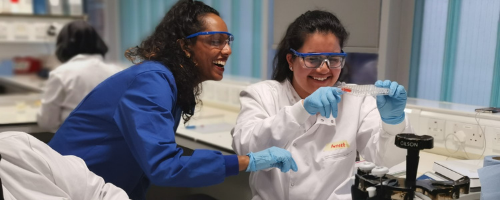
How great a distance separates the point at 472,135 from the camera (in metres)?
1.79

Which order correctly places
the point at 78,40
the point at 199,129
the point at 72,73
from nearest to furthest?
the point at 199,129 < the point at 72,73 < the point at 78,40

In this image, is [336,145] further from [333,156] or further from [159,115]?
[159,115]

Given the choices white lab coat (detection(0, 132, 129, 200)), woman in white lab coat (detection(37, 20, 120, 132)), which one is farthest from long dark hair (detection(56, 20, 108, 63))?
white lab coat (detection(0, 132, 129, 200))

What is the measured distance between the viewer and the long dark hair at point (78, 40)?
2.97 metres

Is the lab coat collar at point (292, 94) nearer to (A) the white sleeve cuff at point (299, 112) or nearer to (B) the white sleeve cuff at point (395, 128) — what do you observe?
(A) the white sleeve cuff at point (299, 112)

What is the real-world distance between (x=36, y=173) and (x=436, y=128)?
5.28ft

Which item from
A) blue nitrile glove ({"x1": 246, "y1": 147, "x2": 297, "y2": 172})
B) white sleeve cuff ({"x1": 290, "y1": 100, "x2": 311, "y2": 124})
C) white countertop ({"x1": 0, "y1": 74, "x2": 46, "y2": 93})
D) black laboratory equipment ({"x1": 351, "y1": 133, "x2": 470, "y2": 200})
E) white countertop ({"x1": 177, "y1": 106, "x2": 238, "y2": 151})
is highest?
white sleeve cuff ({"x1": 290, "y1": 100, "x2": 311, "y2": 124})

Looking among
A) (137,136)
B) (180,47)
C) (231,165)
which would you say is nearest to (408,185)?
(231,165)

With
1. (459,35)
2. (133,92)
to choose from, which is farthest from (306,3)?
(133,92)

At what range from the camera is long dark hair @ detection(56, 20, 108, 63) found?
297 cm

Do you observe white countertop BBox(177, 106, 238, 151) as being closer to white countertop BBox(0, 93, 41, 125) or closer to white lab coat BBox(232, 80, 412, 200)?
white lab coat BBox(232, 80, 412, 200)

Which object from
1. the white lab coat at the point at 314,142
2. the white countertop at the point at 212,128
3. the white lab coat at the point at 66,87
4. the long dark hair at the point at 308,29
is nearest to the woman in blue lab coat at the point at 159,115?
the white lab coat at the point at 314,142

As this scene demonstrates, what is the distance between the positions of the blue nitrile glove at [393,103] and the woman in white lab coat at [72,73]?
217cm

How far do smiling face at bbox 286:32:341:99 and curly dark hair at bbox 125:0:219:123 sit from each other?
0.35 m
